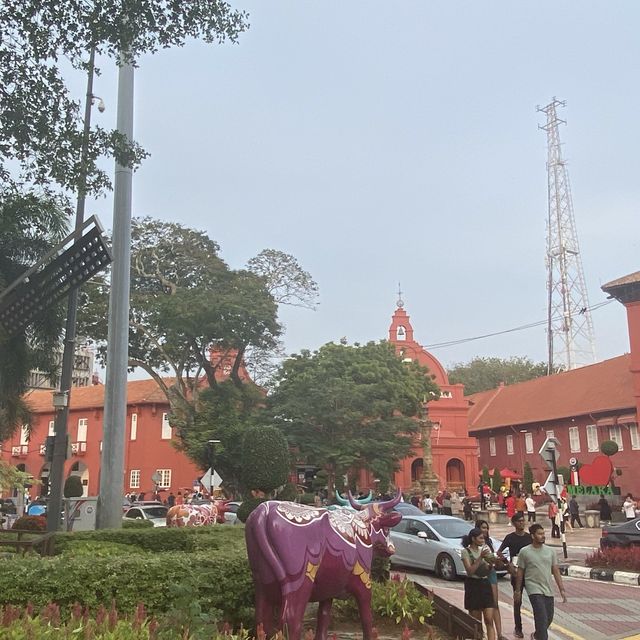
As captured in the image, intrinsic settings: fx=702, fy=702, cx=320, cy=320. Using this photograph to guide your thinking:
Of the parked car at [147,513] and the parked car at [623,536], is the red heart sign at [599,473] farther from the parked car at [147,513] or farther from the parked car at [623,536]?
the parked car at [147,513]

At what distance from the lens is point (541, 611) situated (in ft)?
27.0

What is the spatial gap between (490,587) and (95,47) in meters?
9.95

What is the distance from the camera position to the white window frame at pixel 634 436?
1454 inches

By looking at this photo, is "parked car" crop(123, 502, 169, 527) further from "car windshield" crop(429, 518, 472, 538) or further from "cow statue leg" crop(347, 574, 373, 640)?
"cow statue leg" crop(347, 574, 373, 640)

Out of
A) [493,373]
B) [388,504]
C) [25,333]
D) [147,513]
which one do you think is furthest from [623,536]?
[493,373]

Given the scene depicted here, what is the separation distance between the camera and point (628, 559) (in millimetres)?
15164

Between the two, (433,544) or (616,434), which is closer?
(433,544)

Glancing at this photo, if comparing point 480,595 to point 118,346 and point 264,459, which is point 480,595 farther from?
point 264,459

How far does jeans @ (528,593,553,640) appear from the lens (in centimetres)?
816

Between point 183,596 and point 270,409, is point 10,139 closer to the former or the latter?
point 183,596

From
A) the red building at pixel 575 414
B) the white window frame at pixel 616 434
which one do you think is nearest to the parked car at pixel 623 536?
the red building at pixel 575 414

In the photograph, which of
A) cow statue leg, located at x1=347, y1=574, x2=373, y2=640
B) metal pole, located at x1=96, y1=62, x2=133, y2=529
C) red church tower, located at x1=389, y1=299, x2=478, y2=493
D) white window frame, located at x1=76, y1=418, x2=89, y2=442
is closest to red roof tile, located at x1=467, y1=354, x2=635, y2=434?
red church tower, located at x1=389, y1=299, x2=478, y2=493

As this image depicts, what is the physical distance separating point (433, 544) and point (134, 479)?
114ft

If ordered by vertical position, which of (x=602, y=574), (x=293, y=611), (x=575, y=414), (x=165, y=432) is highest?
(x=575, y=414)
